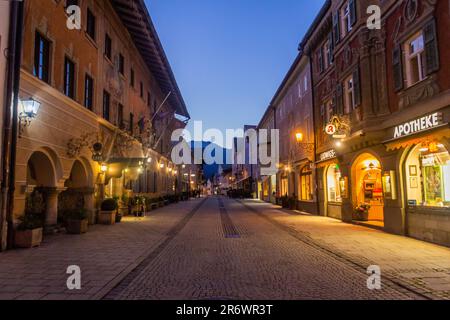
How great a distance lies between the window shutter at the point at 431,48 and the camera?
10523 mm

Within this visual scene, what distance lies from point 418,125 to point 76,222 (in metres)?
12.2

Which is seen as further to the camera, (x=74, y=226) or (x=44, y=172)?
(x=74, y=226)

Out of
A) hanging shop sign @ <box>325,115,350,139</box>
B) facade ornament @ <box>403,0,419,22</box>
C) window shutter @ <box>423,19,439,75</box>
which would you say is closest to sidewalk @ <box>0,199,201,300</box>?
hanging shop sign @ <box>325,115,350,139</box>

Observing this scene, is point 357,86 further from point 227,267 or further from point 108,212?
point 108,212

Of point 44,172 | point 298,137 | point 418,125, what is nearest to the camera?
point 418,125

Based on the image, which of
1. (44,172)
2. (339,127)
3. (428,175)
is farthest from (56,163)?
(428,175)

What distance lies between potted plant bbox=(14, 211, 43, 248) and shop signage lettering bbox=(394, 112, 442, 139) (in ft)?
38.7

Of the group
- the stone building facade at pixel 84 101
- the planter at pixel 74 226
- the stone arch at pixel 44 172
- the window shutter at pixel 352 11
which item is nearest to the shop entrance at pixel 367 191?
the window shutter at pixel 352 11

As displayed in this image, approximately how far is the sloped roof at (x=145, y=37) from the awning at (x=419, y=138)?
14.6 m

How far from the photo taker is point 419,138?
36.2 feet

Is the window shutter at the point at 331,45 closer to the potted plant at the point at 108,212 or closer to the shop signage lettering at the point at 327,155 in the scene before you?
the shop signage lettering at the point at 327,155

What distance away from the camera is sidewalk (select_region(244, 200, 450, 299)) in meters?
6.61
